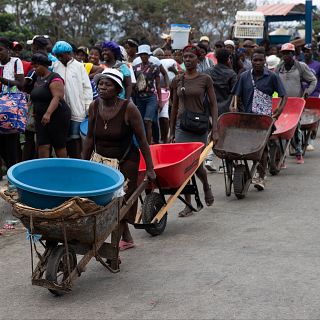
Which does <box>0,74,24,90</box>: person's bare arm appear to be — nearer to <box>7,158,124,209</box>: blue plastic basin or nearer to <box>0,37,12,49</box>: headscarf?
<box>0,37,12,49</box>: headscarf

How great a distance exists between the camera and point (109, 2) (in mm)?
34625

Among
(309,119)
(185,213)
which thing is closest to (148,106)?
(309,119)

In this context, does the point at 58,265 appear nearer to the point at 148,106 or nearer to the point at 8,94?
the point at 8,94

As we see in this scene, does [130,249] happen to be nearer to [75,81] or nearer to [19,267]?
[19,267]

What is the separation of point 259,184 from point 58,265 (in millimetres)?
5075

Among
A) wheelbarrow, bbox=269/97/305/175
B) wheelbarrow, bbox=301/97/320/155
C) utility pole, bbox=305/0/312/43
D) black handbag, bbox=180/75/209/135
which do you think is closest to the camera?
black handbag, bbox=180/75/209/135

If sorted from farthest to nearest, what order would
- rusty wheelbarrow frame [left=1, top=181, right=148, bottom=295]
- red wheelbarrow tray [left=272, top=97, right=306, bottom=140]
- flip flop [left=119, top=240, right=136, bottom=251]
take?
red wheelbarrow tray [left=272, top=97, right=306, bottom=140]
flip flop [left=119, top=240, right=136, bottom=251]
rusty wheelbarrow frame [left=1, top=181, right=148, bottom=295]

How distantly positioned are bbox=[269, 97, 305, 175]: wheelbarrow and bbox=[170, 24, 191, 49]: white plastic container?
5080 millimetres

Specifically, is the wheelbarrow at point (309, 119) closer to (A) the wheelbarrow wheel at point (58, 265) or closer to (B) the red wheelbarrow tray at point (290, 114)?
(B) the red wheelbarrow tray at point (290, 114)

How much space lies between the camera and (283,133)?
11141 millimetres

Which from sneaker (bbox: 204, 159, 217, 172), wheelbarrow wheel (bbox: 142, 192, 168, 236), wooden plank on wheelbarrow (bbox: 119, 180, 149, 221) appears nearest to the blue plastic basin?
wooden plank on wheelbarrow (bbox: 119, 180, 149, 221)

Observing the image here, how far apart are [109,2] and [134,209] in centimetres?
2835

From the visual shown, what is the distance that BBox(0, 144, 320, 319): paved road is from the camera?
18.4ft

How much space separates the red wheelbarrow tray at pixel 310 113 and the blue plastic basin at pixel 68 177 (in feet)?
24.1
